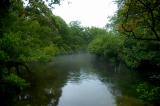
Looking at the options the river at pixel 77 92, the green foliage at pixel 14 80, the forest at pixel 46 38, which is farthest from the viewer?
the river at pixel 77 92

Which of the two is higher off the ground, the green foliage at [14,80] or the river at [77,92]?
the green foliage at [14,80]

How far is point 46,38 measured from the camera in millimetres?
45094

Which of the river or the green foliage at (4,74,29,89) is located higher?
the green foliage at (4,74,29,89)

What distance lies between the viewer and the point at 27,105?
72.6ft

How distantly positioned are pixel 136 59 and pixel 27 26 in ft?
44.5

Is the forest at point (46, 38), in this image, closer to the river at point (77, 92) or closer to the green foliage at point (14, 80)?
the green foliage at point (14, 80)

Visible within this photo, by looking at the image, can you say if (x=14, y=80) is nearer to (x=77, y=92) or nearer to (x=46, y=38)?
(x=77, y=92)

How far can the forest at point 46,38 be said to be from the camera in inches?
565

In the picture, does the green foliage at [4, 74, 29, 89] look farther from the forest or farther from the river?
the river

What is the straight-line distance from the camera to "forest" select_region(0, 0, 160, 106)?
14.4 m

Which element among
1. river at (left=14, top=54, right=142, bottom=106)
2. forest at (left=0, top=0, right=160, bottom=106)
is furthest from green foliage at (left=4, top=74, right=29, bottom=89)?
river at (left=14, top=54, right=142, bottom=106)

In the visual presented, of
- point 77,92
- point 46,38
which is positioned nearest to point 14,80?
point 77,92

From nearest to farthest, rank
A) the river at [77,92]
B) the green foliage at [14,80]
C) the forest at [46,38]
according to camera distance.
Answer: the forest at [46,38]
the green foliage at [14,80]
the river at [77,92]

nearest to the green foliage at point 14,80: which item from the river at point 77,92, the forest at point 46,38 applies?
the forest at point 46,38
